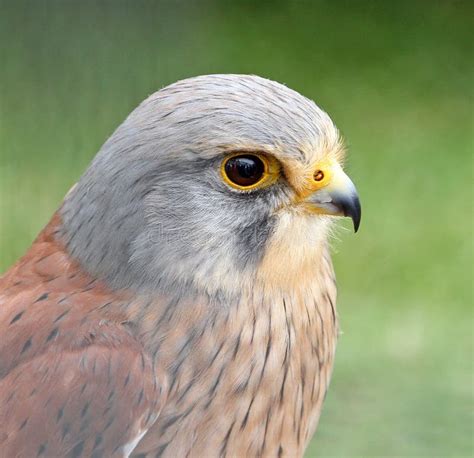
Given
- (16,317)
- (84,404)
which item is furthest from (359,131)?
(84,404)

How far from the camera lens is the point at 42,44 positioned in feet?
13.2

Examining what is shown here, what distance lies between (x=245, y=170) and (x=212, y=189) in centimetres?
8

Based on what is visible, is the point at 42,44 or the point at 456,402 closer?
the point at 42,44

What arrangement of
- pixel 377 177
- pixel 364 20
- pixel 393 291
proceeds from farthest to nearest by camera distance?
1. pixel 364 20
2. pixel 377 177
3. pixel 393 291

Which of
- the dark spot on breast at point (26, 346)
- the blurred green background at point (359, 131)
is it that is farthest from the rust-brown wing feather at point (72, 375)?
the blurred green background at point (359, 131)

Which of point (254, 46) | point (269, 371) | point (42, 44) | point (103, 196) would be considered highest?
point (254, 46)

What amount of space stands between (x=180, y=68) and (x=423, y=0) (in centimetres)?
220

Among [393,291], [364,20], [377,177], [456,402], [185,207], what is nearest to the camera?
[185,207]

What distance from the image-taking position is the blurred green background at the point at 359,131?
4.14m

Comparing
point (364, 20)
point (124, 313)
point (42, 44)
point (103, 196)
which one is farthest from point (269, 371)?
point (364, 20)

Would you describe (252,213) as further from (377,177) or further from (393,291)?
(377,177)

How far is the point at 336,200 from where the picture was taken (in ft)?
7.24

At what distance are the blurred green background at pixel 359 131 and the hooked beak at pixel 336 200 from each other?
0.88m

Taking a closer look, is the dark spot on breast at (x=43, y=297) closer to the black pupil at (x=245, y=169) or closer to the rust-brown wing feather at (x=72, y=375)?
the rust-brown wing feather at (x=72, y=375)
